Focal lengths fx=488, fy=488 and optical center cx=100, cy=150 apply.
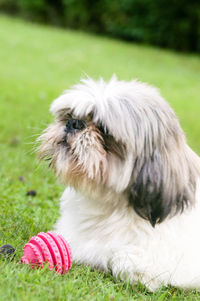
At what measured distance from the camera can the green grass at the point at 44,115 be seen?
257 cm

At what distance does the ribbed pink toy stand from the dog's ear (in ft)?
1.62

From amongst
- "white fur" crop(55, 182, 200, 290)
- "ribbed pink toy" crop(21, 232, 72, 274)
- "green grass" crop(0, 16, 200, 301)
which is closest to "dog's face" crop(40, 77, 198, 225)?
"white fur" crop(55, 182, 200, 290)

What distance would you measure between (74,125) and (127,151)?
0.35m

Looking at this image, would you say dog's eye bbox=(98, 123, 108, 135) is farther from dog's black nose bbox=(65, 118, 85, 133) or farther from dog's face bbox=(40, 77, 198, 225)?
dog's black nose bbox=(65, 118, 85, 133)

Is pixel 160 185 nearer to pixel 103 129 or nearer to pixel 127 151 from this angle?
pixel 127 151

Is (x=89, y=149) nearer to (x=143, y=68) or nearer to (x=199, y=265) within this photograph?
(x=199, y=265)

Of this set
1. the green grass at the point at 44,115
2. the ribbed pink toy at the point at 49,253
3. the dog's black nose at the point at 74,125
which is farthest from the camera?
the dog's black nose at the point at 74,125

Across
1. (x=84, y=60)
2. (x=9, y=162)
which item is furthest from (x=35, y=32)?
(x=9, y=162)

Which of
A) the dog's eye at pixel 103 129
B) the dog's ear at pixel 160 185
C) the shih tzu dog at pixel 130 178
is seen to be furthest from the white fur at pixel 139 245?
the dog's eye at pixel 103 129

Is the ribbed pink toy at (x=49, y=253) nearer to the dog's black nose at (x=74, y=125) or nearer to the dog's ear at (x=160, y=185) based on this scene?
the dog's ear at (x=160, y=185)

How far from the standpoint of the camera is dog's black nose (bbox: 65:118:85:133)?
9.30ft

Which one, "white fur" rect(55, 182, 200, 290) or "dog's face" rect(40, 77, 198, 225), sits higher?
"dog's face" rect(40, 77, 198, 225)

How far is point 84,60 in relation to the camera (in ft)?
56.0

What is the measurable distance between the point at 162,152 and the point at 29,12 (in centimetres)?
3395
